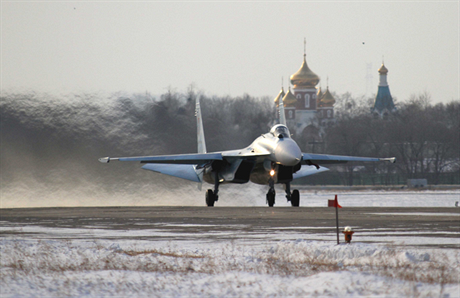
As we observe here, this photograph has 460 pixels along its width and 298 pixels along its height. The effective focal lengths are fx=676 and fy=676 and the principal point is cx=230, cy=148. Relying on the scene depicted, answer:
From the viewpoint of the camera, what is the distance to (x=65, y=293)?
8.51 m

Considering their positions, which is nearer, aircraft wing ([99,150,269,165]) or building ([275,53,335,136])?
aircraft wing ([99,150,269,165])

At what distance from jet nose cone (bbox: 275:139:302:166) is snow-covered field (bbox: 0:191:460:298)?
10.1 metres

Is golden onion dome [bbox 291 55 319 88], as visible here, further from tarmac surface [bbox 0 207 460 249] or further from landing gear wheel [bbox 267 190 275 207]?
tarmac surface [bbox 0 207 460 249]

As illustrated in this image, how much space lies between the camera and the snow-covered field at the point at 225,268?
340 inches

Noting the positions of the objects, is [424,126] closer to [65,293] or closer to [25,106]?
[25,106]

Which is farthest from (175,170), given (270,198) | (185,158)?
(270,198)

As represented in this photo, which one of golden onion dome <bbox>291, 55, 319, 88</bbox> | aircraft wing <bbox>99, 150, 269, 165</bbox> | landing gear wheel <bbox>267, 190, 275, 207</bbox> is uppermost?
golden onion dome <bbox>291, 55, 319, 88</bbox>

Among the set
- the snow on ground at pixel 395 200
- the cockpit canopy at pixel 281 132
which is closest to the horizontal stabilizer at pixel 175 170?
the cockpit canopy at pixel 281 132

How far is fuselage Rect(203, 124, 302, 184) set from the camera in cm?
2516

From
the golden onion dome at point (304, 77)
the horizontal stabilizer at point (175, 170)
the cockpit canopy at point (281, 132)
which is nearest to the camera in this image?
the cockpit canopy at point (281, 132)

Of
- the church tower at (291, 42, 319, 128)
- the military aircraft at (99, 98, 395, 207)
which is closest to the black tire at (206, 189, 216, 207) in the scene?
the military aircraft at (99, 98, 395, 207)

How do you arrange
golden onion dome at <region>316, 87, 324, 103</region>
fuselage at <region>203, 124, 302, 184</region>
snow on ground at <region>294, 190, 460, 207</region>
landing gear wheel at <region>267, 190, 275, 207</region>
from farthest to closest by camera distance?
1. golden onion dome at <region>316, 87, 324, 103</region>
2. snow on ground at <region>294, 190, 460, 207</region>
3. landing gear wheel at <region>267, 190, 275, 207</region>
4. fuselage at <region>203, 124, 302, 184</region>

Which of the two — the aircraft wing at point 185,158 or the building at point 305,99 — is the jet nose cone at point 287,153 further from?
the building at point 305,99

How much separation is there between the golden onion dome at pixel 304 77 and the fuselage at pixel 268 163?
5925 inches
